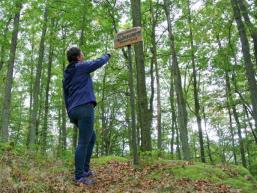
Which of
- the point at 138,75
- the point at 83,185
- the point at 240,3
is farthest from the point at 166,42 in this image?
the point at 83,185

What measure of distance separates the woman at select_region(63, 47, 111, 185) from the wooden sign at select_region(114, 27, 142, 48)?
900 mm

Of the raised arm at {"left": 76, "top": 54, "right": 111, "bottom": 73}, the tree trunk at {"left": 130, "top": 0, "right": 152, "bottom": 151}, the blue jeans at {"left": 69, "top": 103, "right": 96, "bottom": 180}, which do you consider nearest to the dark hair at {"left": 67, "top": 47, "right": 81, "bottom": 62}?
the raised arm at {"left": 76, "top": 54, "right": 111, "bottom": 73}

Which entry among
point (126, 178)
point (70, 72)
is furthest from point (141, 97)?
point (70, 72)

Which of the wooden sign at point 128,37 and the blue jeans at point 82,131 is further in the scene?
the wooden sign at point 128,37

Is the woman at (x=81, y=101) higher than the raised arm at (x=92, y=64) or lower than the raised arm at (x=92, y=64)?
lower

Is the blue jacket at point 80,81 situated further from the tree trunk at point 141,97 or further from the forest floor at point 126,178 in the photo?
the tree trunk at point 141,97

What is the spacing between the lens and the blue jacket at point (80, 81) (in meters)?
5.71

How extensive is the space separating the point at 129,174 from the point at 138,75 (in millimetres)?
3966

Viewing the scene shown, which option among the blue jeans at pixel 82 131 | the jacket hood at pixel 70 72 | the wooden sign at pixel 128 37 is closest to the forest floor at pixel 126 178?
the blue jeans at pixel 82 131

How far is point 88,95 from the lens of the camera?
5730 mm

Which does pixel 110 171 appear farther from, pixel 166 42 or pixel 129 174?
pixel 166 42

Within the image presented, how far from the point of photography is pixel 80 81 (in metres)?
5.79

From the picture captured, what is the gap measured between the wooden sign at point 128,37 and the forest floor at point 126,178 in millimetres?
2456

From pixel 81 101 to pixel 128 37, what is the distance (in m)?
1.73
